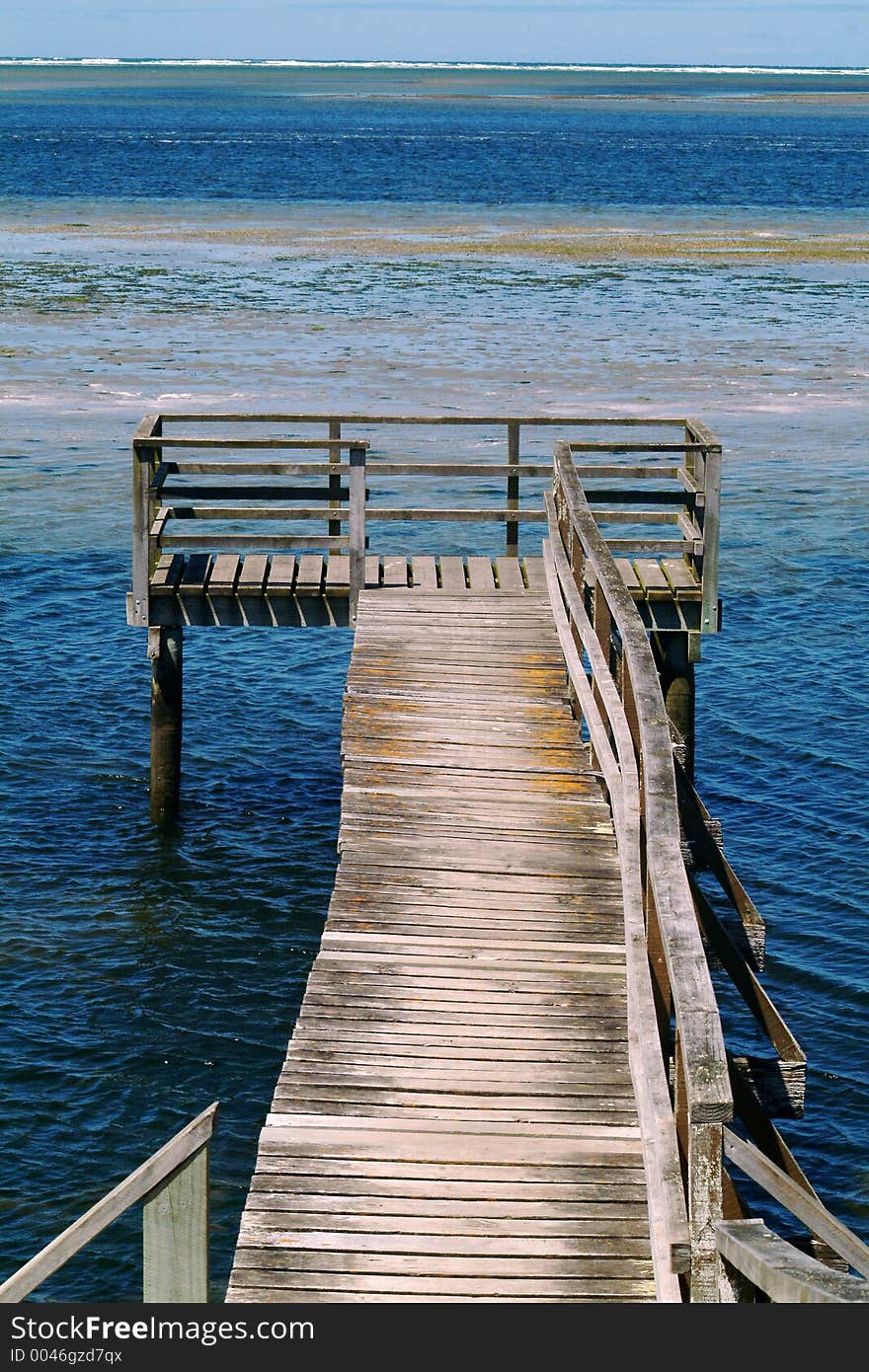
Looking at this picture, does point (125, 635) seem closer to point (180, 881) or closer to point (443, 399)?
point (180, 881)

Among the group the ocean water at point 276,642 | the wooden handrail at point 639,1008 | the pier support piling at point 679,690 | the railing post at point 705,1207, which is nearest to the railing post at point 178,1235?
the railing post at point 705,1207

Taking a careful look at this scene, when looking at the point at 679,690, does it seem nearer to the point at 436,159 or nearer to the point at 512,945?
the point at 512,945

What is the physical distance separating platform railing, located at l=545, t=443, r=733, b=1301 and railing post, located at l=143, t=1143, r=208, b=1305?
1.42 m

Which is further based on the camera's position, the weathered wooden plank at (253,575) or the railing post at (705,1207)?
the weathered wooden plank at (253,575)

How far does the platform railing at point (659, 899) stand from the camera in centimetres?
522

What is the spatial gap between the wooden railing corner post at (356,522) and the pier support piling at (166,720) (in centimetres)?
152

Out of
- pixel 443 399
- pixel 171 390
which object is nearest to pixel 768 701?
pixel 443 399

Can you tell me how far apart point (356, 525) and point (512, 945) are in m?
5.71

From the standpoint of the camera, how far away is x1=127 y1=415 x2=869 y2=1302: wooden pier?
5.98 meters

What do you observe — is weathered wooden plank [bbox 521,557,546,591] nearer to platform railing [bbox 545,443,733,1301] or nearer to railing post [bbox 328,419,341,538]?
railing post [bbox 328,419,341,538]

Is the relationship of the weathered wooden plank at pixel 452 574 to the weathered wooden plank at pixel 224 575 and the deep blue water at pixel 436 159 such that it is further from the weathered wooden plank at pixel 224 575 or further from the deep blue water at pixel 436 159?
the deep blue water at pixel 436 159

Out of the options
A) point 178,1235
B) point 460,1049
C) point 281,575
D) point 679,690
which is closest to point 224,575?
point 281,575

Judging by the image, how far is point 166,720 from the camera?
1446 centimetres

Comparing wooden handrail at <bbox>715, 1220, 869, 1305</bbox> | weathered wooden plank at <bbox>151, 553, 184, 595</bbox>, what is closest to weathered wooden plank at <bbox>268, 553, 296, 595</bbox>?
weathered wooden plank at <bbox>151, 553, 184, 595</bbox>
